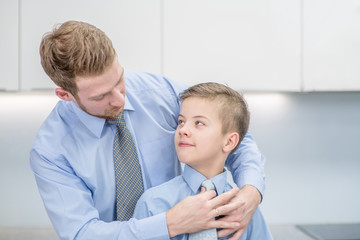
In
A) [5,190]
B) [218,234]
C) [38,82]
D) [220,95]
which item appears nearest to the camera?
[218,234]

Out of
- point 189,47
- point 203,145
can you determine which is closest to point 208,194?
point 203,145

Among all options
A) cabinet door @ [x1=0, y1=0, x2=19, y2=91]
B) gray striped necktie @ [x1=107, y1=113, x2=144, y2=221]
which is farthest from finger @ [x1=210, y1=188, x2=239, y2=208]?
cabinet door @ [x1=0, y1=0, x2=19, y2=91]

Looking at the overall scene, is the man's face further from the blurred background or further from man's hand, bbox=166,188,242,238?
the blurred background

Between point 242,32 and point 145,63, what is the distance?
462 millimetres

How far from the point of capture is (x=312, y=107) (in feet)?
7.61

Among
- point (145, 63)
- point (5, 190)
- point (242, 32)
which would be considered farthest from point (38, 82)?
point (242, 32)

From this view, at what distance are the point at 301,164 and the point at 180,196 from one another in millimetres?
1326

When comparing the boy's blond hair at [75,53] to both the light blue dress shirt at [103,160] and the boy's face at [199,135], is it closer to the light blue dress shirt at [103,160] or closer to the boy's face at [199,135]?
the light blue dress shirt at [103,160]

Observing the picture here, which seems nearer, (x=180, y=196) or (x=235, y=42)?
(x=180, y=196)

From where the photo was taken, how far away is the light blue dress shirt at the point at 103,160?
3.61 ft

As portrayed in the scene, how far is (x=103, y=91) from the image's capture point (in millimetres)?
1070

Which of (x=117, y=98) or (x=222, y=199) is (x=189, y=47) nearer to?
(x=117, y=98)

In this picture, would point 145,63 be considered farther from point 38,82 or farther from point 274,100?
point 274,100

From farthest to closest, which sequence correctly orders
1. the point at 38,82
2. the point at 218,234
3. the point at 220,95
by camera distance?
the point at 38,82 < the point at 220,95 < the point at 218,234
